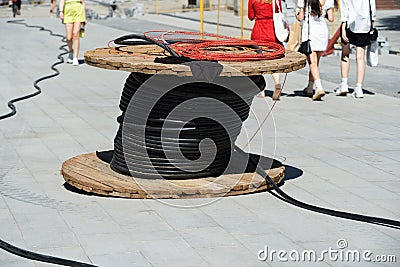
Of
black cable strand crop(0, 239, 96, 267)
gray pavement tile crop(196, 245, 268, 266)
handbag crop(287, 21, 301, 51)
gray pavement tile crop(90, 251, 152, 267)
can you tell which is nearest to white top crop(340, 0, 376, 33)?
handbag crop(287, 21, 301, 51)

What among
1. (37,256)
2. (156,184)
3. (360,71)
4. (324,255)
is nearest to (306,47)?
(360,71)

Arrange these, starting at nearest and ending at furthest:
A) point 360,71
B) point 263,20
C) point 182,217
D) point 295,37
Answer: point 182,217, point 263,20, point 360,71, point 295,37

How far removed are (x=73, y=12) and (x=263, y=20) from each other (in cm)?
503

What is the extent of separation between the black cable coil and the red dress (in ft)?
14.5

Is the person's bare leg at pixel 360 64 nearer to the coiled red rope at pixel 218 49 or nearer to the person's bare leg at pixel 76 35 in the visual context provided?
the coiled red rope at pixel 218 49

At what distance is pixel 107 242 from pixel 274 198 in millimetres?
1647

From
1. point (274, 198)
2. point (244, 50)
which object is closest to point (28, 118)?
point (244, 50)

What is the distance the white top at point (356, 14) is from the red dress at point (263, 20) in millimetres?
973

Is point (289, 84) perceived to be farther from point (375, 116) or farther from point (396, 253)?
point (396, 253)

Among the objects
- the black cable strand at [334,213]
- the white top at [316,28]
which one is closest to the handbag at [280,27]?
the white top at [316,28]

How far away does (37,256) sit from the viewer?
211 inches

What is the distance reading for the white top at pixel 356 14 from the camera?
11.8 meters

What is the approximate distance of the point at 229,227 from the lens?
19.9ft

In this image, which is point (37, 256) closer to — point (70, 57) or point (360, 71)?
point (360, 71)
